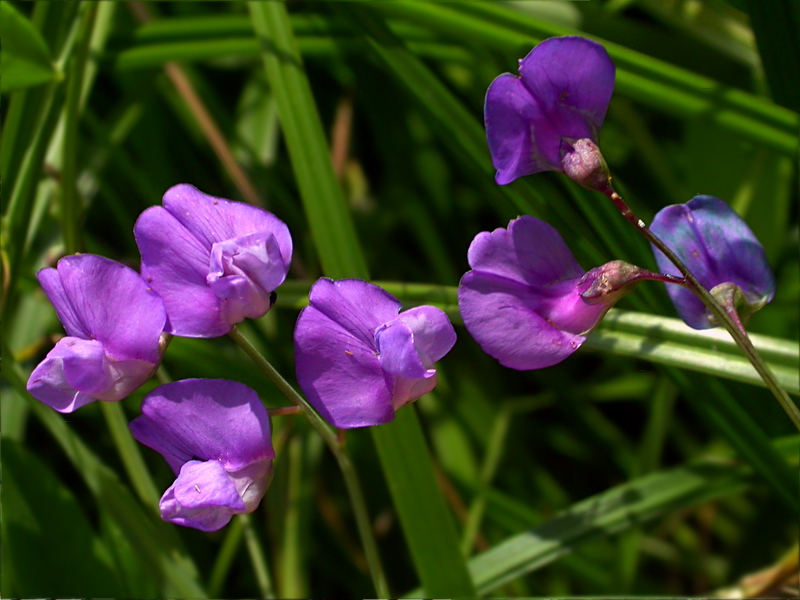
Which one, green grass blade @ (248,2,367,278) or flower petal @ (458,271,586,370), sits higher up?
green grass blade @ (248,2,367,278)

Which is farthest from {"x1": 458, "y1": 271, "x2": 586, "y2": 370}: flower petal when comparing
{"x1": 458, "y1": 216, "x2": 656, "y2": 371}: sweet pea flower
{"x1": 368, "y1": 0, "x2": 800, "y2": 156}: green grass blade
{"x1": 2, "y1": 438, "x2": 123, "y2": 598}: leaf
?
{"x1": 2, "y1": 438, "x2": 123, "y2": 598}: leaf

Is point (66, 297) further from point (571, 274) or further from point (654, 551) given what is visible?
point (654, 551)

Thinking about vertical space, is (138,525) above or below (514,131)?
below

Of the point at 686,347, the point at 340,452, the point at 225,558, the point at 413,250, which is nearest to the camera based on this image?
the point at 340,452

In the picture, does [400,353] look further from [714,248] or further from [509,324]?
[714,248]

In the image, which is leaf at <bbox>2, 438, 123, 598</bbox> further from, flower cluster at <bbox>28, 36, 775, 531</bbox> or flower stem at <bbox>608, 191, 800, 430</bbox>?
flower stem at <bbox>608, 191, 800, 430</bbox>

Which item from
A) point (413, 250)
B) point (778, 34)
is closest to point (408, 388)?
point (778, 34)

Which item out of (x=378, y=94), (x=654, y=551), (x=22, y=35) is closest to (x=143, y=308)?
(x=22, y=35)
